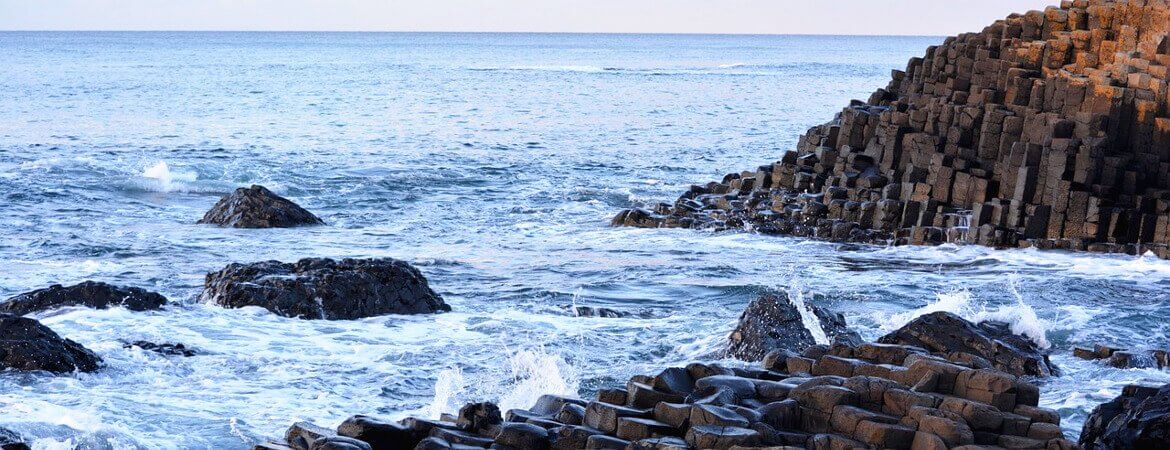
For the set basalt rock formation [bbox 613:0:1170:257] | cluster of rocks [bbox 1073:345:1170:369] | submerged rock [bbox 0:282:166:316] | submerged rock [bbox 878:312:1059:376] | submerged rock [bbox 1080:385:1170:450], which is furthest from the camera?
basalt rock formation [bbox 613:0:1170:257]

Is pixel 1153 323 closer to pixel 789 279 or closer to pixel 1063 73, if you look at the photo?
pixel 789 279

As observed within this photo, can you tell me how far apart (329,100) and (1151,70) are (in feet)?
182

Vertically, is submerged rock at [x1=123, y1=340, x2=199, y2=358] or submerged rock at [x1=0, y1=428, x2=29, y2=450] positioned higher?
submerged rock at [x1=0, y1=428, x2=29, y2=450]

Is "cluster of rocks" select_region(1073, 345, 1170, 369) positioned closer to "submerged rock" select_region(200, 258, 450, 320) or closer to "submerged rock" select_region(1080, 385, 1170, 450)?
"submerged rock" select_region(1080, 385, 1170, 450)

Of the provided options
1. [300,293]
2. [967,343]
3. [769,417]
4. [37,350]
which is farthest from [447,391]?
[967,343]

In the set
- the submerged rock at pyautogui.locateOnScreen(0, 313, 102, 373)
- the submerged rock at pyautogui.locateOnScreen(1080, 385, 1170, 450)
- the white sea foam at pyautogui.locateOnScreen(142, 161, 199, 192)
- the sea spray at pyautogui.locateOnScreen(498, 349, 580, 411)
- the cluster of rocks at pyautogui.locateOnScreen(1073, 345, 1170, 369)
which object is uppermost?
the submerged rock at pyautogui.locateOnScreen(1080, 385, 1170, 450)

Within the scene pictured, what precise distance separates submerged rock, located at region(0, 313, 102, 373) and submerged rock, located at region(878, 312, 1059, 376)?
938 centimetres

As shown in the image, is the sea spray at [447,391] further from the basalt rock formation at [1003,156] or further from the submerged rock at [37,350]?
the basalt rock formation at [1003,156]

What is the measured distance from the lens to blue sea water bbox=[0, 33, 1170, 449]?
1495 cm

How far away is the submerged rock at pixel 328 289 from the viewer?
18.5 metres

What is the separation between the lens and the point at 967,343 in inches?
624

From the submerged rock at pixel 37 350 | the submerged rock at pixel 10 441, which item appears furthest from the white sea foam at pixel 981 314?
the submerged rock at pixel 10 441

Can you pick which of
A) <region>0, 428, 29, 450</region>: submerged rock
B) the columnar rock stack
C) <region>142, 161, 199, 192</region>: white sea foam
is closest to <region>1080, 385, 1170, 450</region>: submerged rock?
the columnar rock stack

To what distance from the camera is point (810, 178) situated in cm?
2961
